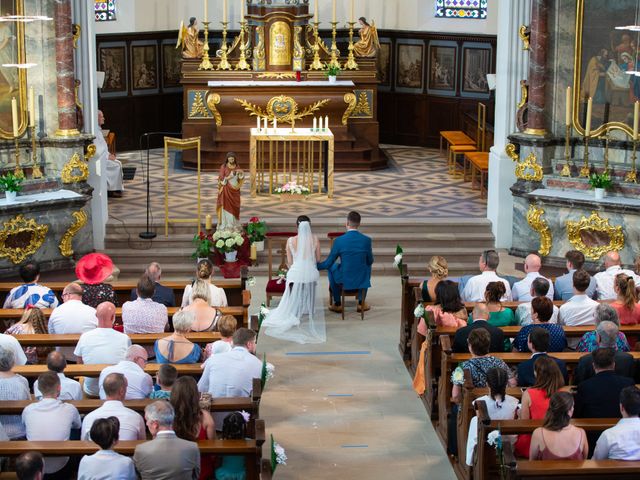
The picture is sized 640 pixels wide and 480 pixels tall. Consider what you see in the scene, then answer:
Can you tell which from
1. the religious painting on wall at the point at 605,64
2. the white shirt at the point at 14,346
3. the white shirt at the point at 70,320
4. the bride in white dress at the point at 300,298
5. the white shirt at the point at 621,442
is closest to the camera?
the white shirt at the point at 621,442

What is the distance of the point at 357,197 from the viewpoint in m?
20.0

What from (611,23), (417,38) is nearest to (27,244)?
(611,23)

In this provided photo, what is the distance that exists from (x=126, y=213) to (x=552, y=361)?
1090cm

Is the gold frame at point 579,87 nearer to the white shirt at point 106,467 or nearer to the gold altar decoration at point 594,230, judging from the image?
the gold altar decoration at point 594,230

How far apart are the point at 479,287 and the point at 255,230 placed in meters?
4.74

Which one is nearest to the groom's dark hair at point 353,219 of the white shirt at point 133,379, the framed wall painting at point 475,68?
the white shirt at point 133,379

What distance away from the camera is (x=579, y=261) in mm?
12469

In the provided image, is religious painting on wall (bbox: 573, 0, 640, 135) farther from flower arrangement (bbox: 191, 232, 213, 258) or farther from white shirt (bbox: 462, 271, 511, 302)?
flower arrangement (bbox: 191, 232, 213, 258)

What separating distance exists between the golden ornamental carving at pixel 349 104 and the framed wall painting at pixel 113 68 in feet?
16.4

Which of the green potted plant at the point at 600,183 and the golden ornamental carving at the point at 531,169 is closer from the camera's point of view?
the green potted plant at the point at 600,183

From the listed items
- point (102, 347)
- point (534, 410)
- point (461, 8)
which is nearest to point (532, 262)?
point (534, 410)

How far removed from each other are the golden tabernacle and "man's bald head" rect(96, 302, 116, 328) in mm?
11891

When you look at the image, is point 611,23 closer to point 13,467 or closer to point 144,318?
point 144,318

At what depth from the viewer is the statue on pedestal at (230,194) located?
16516 mm
